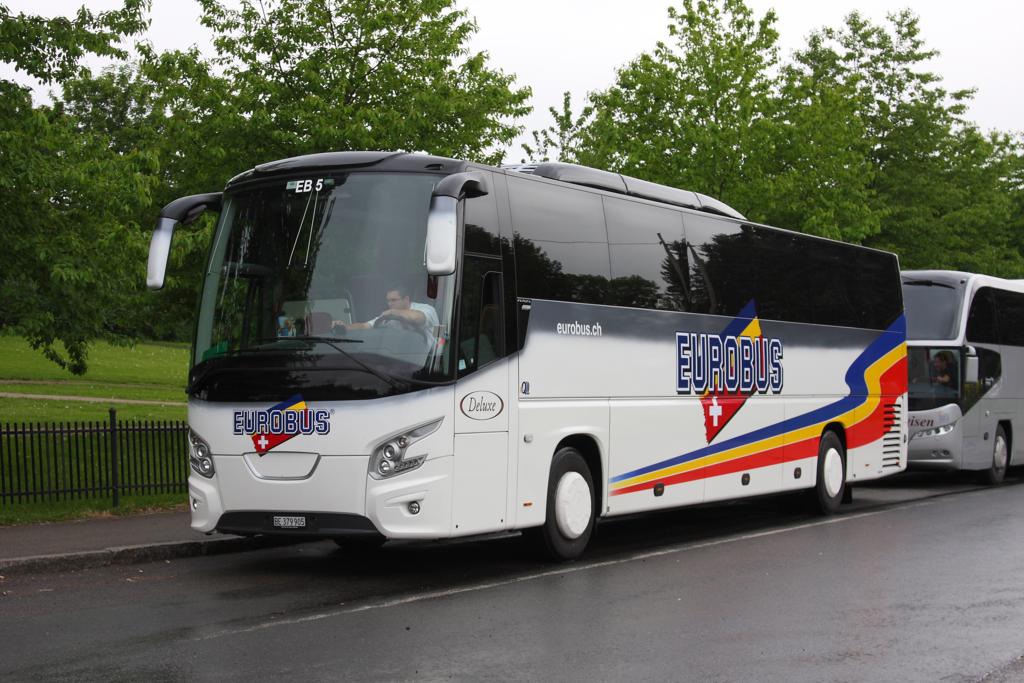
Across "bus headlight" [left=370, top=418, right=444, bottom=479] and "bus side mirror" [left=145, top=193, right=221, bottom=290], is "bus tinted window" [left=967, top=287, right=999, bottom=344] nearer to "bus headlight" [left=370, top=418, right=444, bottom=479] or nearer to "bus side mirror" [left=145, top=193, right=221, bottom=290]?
"bus headlight" [left=370, top=418, right=444, bottom=479]

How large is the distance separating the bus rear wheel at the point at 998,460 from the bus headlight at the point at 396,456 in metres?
14.9

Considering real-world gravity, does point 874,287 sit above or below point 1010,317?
above

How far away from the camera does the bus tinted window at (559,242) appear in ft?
37.6

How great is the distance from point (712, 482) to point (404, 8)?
39.3 ft

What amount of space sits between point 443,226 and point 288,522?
274 cm

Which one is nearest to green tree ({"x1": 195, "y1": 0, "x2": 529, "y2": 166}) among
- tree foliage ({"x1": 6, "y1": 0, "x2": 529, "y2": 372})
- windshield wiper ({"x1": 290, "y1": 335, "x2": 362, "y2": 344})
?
tree foliage ({"x1": 6, "y1": 0, "x2": 529, "y2": 372})

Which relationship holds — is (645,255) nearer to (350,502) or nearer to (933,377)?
(350,502)

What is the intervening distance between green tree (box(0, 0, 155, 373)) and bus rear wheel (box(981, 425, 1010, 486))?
14.4m

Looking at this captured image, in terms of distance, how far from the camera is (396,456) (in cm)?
1020

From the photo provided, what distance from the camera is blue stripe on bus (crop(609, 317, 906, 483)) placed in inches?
537

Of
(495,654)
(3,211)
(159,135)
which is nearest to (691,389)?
(495,654)

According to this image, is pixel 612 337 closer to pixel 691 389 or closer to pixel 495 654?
pixel 691 389

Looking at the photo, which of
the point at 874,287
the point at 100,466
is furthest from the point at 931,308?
the point at 100,466

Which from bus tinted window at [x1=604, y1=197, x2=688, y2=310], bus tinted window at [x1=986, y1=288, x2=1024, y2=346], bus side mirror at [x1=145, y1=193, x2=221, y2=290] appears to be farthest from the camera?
bus tinted window at [x1=986, y1=288, x2=1024, y2=346]
